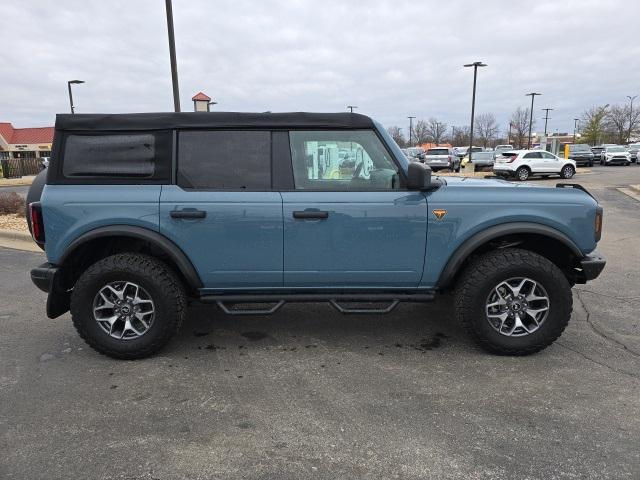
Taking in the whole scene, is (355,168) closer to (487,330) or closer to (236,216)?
(236,216)

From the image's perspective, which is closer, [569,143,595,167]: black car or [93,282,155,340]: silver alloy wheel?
[93,282,155,340]: silver alloy wheel

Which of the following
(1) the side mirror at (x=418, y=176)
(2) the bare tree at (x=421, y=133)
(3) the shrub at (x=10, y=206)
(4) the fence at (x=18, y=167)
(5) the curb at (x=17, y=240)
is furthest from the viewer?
(2) the bare tree at (x=421, y=133)

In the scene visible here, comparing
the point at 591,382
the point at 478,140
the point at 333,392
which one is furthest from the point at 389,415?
the point at 478,140

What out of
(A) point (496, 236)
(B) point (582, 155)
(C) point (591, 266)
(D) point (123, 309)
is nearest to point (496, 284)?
(A) point (496, 236)

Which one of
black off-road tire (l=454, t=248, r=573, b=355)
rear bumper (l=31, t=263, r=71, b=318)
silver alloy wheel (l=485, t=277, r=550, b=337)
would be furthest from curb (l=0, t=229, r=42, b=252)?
silver alloy wheel (l=485, t=277, r=550, b=337)

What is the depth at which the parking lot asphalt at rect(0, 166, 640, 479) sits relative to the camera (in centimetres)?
250

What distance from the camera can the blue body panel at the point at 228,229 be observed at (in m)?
3.55

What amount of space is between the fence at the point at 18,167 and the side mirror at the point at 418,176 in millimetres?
34624

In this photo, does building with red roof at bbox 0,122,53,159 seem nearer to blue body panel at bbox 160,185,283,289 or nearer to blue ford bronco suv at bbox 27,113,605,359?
blue ford bronco suv at bbox 27,113,605,359

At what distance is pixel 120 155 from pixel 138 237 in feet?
2.22

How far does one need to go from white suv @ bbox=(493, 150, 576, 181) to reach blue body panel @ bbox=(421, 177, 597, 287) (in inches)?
838

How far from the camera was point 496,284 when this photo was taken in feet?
11.9

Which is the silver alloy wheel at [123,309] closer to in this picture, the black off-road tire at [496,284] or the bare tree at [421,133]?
the black off-road tire at [496,284]

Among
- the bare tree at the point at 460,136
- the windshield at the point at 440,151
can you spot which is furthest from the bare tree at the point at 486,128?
the windshield at the point at 440,151
